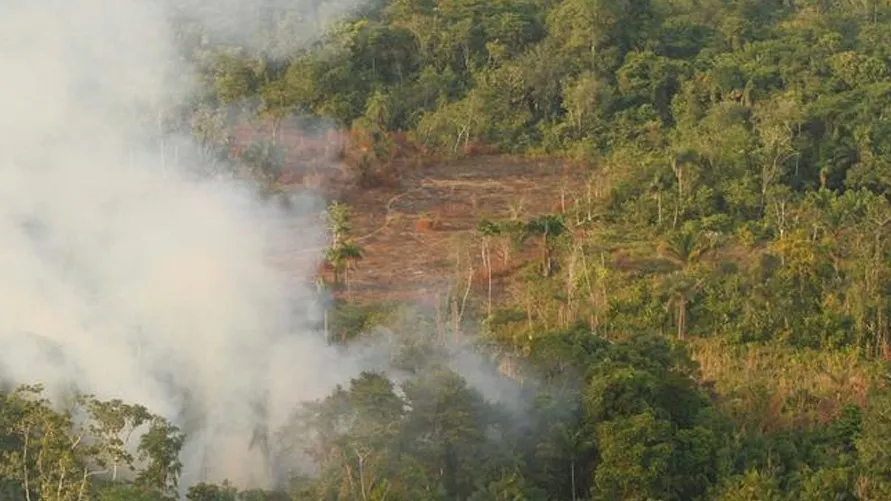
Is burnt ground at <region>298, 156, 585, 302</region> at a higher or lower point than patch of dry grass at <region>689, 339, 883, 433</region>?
higher

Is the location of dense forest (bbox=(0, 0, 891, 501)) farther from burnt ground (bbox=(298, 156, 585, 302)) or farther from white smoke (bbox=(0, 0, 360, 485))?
white smoke (bbox=(0, 0, 360, 485))

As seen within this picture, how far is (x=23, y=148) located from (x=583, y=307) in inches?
400

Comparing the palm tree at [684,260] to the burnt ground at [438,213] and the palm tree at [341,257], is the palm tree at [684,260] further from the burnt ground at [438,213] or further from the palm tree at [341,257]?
the palm tree at [341,257]

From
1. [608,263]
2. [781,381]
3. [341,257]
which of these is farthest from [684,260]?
Result: [341,257]

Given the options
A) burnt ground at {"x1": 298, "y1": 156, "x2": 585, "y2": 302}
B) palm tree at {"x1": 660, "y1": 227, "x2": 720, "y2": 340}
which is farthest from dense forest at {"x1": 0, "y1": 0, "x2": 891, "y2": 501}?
burnt ground at {"x1": 298, "y1": 156, "x2": 585, "y2": 302}

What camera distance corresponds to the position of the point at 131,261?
1912cm

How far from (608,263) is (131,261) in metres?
10.8

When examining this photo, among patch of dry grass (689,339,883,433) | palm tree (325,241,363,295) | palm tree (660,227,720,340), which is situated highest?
palm tree (660,227,720,340)

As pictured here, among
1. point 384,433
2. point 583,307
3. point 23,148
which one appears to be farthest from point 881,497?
point 23,148

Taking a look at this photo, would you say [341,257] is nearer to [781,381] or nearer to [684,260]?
[684,260]

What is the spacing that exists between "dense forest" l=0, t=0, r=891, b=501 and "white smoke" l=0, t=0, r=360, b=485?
0.97 meters

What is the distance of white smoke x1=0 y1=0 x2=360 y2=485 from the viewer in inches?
658

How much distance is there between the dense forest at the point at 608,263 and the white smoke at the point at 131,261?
3.18 feet

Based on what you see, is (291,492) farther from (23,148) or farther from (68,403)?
(23,148)
